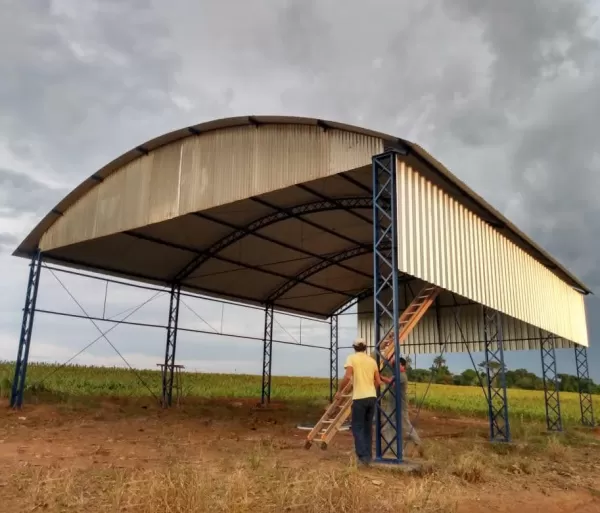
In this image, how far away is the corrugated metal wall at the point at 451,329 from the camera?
82.0 feet

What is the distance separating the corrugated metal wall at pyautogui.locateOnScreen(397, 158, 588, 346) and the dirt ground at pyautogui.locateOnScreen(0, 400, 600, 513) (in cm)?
389

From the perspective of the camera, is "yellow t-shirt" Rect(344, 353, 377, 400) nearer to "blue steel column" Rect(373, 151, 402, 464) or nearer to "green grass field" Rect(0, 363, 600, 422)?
"blue steel column" Rect(373, 151, 402, 464)

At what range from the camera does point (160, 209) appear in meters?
14.9

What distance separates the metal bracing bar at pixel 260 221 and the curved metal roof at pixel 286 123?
269cm

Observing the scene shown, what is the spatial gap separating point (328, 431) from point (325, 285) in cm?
1447

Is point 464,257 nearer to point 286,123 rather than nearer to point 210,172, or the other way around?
point 286,123

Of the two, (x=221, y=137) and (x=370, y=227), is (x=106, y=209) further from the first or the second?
(x=370, y=227)

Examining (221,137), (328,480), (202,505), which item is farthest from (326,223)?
(202,505)

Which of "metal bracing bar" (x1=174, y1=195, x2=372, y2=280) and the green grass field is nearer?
"metal bracing bar" (x1=174, y1=195, x2=372, y2=280)

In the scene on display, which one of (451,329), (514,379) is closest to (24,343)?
(451,329)

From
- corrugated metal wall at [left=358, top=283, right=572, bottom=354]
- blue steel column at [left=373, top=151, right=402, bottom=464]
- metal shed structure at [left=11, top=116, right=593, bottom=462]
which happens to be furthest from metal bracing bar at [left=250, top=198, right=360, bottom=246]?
corrugated metal wall at [left=358, top=283, right=572, bottom=354]

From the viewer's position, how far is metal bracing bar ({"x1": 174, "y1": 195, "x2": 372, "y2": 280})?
16105mm

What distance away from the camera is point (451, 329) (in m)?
26.9

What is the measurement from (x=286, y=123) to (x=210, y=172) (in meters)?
2.54
